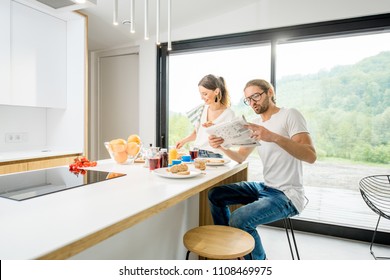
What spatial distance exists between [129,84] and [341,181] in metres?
3.07

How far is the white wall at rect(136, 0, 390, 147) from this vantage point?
273 centimetres

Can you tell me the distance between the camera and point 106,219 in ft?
2.68

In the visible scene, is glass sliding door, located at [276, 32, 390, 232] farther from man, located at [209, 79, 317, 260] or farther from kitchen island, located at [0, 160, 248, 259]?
kitchen island, located at [0, 160, 248, 259]

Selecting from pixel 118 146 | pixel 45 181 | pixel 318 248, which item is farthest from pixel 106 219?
pixel 318 248

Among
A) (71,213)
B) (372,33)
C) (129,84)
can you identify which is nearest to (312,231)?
(372,33)

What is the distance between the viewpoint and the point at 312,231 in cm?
297

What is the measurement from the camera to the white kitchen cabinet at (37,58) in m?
2.71

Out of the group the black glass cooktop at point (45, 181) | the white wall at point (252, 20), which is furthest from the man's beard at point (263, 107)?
the white wall at point (252, 20)

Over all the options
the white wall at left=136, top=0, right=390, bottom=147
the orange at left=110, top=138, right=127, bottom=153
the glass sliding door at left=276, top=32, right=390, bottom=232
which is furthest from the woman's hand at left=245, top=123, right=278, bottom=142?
the white wall at left=136, top=0, right=390, bottom=147

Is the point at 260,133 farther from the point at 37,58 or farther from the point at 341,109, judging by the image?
the point at 37,58

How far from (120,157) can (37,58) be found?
181 cm

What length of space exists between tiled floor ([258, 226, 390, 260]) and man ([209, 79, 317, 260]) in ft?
2.62

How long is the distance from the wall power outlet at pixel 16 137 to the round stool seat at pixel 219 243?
2479 millimetres

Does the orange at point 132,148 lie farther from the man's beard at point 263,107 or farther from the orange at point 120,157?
the man's beard at point 263,107
